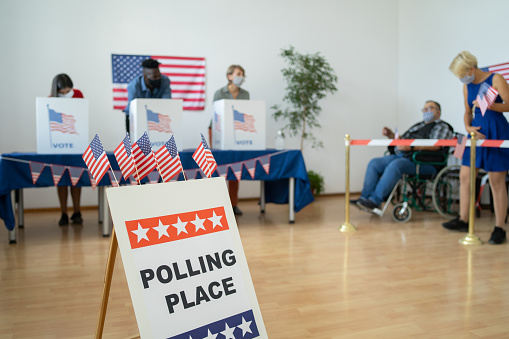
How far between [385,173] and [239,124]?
153 cm

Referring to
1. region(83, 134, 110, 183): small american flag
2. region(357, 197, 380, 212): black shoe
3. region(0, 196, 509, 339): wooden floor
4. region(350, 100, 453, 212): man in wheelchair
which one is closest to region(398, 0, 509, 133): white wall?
region(350, 100, 453, 212): man in wheelchair

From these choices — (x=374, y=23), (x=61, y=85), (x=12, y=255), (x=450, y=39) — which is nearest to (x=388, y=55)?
(x=374, y=23)

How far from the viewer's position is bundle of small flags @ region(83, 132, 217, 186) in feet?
4.96

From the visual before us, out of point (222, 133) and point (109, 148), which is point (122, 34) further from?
point (222, 133)

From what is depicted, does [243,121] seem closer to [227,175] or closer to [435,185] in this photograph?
[227,175]

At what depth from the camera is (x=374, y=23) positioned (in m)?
6.85

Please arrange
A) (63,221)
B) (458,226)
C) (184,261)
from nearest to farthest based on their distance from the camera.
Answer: (184,261) < (458,226) < (63,221)

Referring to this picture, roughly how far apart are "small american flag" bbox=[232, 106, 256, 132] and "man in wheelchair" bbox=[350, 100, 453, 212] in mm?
1232

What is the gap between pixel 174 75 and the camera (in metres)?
5.88

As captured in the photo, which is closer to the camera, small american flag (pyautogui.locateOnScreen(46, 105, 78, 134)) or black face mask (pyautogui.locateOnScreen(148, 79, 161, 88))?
small american flag (pyautogui.locateOnScreen(46, 105, 78, 134))

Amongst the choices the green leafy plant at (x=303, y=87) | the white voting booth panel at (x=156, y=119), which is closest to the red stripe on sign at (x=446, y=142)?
the white voting booth panel at (x=156, y=119)

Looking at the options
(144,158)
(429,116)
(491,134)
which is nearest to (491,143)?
(491,134)

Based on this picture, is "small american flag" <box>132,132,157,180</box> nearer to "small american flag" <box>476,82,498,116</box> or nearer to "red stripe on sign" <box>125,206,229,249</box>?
"red stripe on sign" <box>125,206,229,249</box>

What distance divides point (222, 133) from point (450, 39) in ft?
11.6
